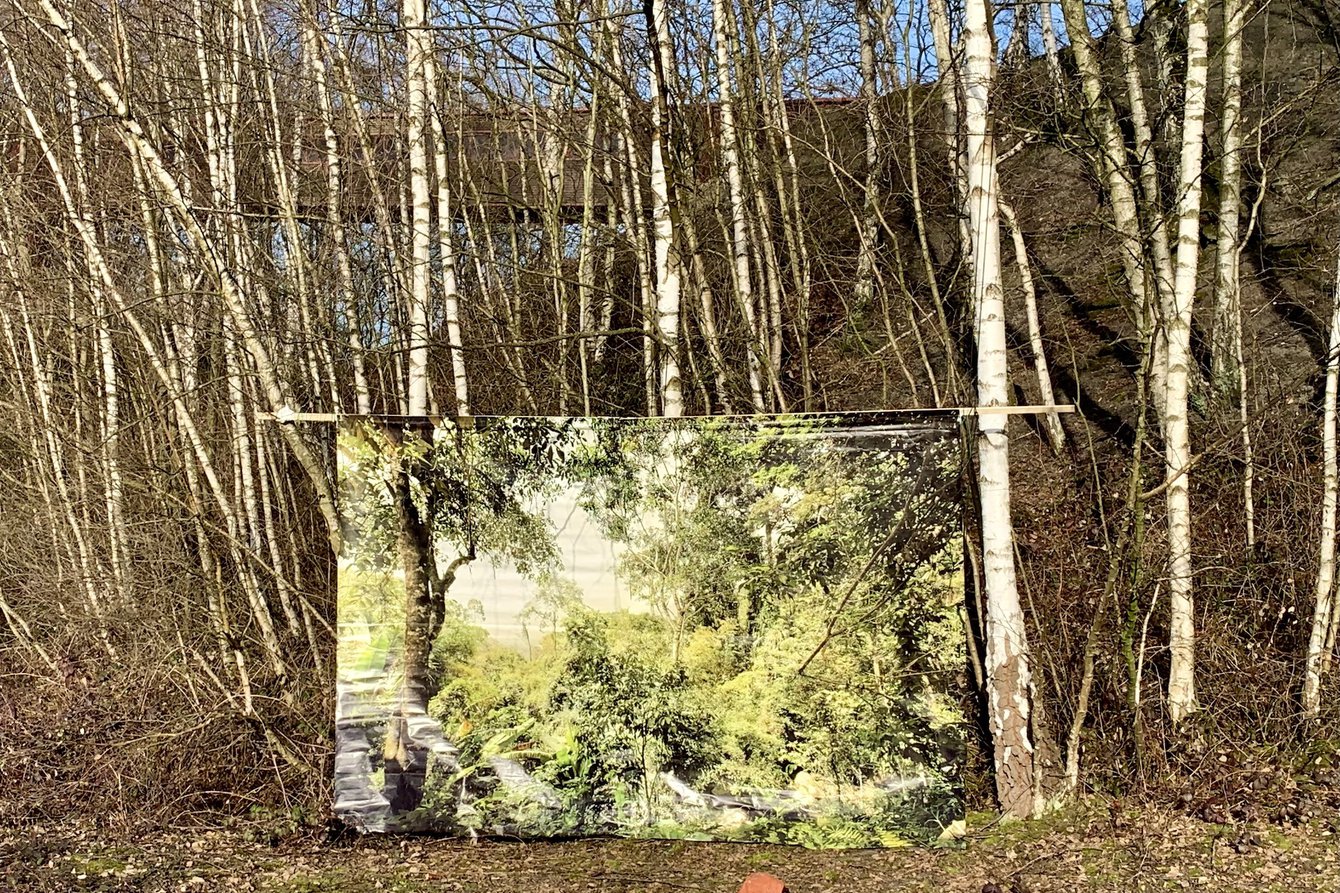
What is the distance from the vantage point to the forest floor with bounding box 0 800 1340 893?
448 centimetres

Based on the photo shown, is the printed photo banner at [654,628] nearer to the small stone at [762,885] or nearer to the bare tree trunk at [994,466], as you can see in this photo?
the bare tree trunk at [994,466]

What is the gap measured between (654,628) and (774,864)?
1.31m

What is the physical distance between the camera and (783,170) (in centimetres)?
852

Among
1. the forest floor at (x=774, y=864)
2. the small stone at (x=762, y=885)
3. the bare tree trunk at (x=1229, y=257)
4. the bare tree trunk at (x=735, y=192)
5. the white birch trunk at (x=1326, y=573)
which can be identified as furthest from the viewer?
the bare tree trunk at (x=735, y=192)

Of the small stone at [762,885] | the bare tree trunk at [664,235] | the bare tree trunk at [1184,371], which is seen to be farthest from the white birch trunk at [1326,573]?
the bare tree trunk at [664,235]

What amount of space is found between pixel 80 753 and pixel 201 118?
4.83 m

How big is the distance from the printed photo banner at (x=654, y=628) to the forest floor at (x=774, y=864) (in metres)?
0.17

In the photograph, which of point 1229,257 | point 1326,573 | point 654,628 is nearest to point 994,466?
point 654,628

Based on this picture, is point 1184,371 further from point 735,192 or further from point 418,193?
point 418,193

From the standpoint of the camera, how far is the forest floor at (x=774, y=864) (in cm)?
448

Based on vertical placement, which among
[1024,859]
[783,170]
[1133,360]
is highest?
[783,170]

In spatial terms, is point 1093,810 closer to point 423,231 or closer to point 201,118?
point 423,231

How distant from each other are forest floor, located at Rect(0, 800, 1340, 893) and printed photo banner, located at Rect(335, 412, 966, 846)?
6.9 inches

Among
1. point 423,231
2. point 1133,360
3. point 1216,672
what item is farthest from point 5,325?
point 1133,360
